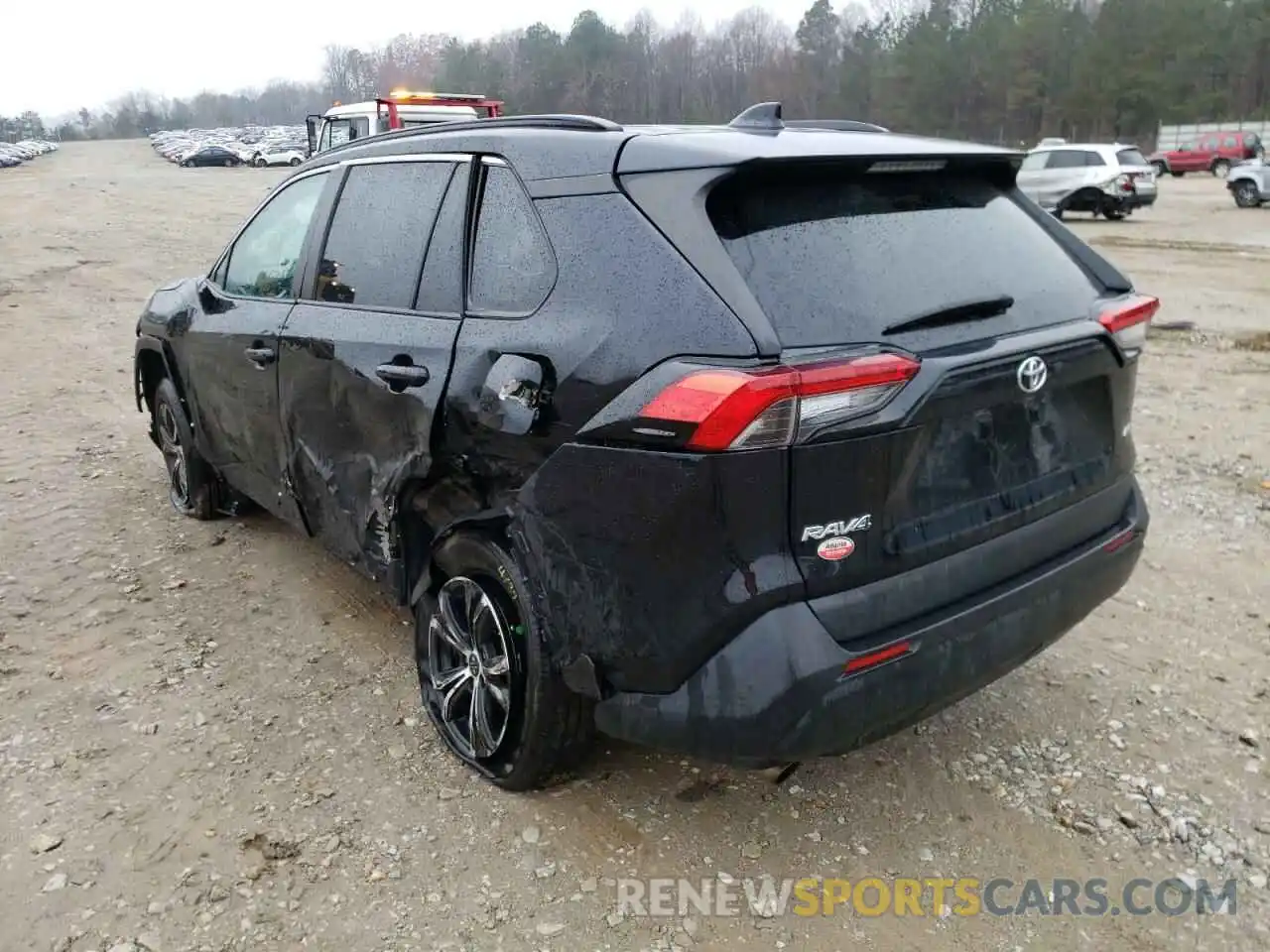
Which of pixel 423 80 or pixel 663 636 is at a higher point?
pixel 423 80

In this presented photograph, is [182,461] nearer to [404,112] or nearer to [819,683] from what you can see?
[819,683]

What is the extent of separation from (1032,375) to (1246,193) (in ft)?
93.3

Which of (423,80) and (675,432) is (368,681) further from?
(423,80)

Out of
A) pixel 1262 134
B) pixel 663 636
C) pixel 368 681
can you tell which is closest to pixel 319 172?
pixel 368 681

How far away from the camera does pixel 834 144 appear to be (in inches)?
102

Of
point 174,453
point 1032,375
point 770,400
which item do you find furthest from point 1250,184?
point 770,400

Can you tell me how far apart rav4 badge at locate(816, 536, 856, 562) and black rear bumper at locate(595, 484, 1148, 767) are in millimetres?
117

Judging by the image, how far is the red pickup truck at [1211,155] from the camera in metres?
41.8

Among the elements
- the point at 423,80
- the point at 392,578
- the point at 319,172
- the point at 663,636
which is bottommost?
the point at 392,578

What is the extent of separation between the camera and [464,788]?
3059mm

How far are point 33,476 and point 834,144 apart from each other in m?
5.35

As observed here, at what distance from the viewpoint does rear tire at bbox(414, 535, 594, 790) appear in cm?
274

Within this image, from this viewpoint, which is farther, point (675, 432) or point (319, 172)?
point (319, 172)

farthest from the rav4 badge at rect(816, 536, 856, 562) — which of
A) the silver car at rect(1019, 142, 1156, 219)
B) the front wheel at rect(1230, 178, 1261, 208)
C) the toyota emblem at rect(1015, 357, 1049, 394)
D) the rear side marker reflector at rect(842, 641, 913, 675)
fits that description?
the front wheel at rect(1230, 178, 1261, 208)
